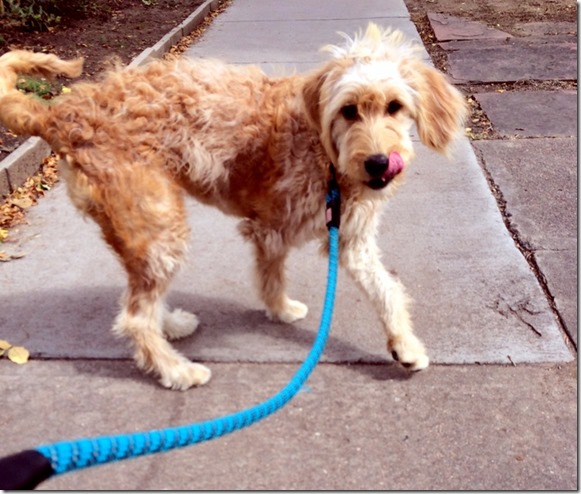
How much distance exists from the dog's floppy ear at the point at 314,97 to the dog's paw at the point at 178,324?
1364 millimetres

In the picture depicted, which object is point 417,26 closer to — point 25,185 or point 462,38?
point 462,38

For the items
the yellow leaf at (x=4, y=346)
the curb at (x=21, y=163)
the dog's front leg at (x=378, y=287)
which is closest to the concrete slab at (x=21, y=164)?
the curb at (x=21, y=163)

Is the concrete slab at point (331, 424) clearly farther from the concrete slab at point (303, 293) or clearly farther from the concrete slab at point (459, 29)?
the concrete slab at point (459, 29)

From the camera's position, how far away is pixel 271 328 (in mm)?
4023

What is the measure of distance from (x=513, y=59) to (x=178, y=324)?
692 centimetres

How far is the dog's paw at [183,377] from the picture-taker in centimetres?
348

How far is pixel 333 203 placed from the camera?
3344 millimetres

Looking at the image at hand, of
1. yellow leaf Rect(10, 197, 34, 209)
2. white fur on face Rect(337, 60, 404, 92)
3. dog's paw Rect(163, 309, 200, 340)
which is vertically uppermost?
white fur on face Rect(337, 60, 404, 92)

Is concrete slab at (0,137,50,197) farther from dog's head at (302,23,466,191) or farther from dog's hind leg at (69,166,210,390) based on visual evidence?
dog's head at (302,23,466,191)

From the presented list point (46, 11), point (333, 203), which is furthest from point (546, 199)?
point (46, 11)

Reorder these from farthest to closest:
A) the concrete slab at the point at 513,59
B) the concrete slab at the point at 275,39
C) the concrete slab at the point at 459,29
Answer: the concrete slab at the point at 459,29 < the concrete slab at the point at 275,39 < the concrete slab at the point at 513,59

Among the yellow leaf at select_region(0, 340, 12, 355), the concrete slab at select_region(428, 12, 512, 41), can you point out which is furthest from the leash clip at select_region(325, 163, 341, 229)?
the concrete slab at select_region(428, 12, 512, 41)

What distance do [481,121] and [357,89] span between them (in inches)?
170

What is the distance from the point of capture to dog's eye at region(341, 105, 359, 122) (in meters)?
3.21
